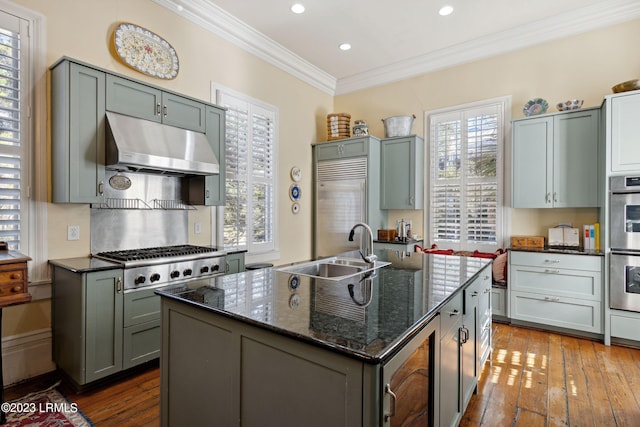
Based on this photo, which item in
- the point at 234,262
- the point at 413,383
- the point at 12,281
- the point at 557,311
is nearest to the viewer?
the point at 413,383

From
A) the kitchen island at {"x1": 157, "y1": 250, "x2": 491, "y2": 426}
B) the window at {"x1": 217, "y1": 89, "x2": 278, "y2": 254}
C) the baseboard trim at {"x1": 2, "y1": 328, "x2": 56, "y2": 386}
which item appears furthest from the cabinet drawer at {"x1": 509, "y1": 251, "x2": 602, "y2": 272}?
the baseboard trim at {"x1": 2, "y1": 328, "x2": 56, "y2": 386}

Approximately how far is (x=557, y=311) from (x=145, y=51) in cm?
495

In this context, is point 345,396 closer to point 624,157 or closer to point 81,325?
point 81,325

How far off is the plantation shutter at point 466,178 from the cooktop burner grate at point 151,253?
3.17m

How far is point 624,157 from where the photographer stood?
3205mm

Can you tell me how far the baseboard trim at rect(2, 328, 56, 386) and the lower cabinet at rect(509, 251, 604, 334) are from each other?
4.50 metres

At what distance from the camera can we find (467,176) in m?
4.53

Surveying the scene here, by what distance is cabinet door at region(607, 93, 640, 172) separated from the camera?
10.4 feet

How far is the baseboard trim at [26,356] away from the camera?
2.43 meters

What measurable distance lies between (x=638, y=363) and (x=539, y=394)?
Result: 49.6 inches

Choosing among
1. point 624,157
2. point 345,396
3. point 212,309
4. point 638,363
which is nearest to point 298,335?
point 345,396

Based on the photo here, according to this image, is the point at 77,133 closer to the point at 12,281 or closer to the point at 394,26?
the point at 12,281

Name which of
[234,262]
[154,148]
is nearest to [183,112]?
[154,148]

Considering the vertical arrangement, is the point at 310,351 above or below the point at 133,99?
below
